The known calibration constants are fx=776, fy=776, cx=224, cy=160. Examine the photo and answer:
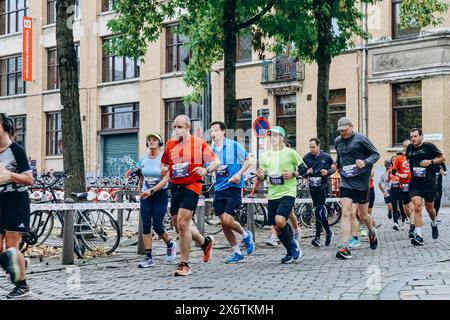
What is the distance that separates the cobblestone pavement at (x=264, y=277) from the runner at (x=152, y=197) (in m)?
0.33

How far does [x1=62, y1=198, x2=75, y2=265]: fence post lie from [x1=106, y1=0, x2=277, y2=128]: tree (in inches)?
235

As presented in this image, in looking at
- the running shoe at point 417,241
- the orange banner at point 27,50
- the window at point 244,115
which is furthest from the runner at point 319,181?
the orange banner at point 27,50

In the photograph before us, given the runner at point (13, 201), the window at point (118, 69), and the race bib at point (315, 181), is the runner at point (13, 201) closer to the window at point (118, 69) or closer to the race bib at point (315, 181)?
the race bib at point (315, 181)

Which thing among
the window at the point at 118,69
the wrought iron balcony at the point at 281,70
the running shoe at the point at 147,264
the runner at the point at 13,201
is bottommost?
the running shoe at the point at 147,264

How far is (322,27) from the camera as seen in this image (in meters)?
18.9

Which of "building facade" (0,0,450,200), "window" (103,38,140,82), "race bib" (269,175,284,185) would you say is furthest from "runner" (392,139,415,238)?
"window" (103,38,140,82)

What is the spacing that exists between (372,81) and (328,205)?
12294 millimetres

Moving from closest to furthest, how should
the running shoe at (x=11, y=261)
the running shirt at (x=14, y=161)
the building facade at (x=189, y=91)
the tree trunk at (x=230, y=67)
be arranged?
the running shoe at (x=11, y=261)
the running shirt at (x=14, y=161)
the tree trunk at (x=230, y=67)
the building facade at (x=189, y=91)

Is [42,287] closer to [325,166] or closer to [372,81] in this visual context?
[325,166]

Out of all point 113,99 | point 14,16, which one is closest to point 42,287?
point 113,99

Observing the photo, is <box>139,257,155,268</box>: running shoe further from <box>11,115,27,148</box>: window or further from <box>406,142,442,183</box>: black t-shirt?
<box>11,115,27,148</box>: window

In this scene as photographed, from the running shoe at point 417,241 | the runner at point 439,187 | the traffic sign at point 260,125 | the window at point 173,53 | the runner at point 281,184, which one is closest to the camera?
the runner at point 281,184

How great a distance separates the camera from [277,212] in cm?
1087

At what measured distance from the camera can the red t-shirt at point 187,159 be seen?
9.62 m
